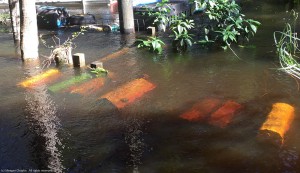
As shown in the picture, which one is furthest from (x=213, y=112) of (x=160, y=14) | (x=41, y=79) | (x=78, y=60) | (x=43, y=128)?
(x=160, y=14)

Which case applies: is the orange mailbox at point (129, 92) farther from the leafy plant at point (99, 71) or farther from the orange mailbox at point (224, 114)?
the orange mailbox at point (224, 114)

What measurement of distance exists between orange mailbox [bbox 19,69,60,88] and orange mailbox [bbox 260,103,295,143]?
17.7ft

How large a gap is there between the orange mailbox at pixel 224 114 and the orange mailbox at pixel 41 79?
4.50 m

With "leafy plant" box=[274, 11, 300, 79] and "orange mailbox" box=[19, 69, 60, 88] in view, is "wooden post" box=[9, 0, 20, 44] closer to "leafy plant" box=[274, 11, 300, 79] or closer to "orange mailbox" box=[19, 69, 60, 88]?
"orange mailbox" box=[19, 69, 60, 88]

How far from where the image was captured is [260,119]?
19.9 feet

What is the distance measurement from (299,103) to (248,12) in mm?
11393

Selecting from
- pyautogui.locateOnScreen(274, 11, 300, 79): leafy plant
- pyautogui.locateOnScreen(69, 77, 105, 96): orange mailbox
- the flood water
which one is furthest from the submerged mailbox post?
pyautogui.locateOnScreen(69, 77, 105, 96): orange mailbox

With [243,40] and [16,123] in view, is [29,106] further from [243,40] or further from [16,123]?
[243,40]

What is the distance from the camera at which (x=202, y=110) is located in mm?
6539

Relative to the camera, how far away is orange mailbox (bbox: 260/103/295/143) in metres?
5.65

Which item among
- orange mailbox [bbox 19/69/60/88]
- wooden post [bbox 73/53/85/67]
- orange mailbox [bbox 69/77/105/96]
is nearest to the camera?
orange mailbox [bbox 69/77/105/96]

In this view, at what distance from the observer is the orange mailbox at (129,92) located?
283 inches

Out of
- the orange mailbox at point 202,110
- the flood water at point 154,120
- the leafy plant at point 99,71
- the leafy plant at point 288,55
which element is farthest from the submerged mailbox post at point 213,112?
the leafy plant at point 99,71

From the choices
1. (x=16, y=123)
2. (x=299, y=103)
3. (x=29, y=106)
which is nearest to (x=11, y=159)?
(x=16, y=123)
